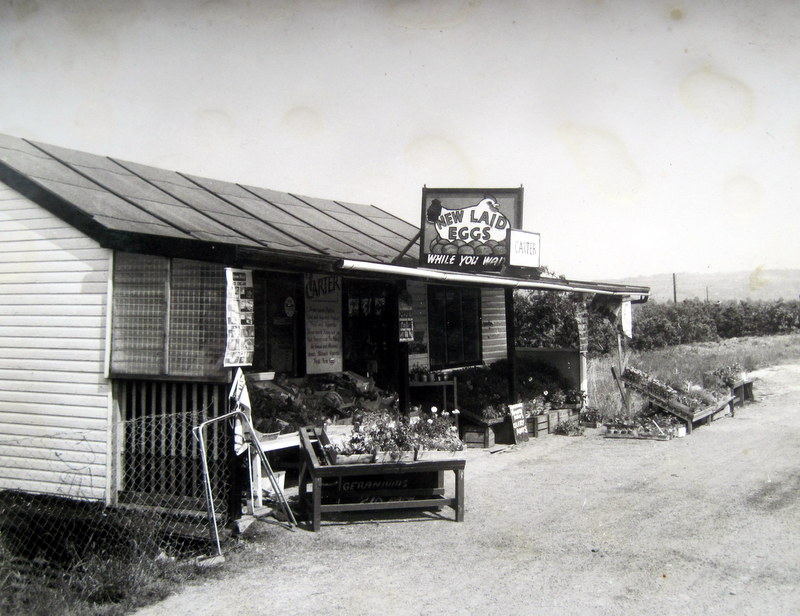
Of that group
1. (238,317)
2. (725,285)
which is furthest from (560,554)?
(725,285)

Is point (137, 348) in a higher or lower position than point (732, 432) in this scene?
higher

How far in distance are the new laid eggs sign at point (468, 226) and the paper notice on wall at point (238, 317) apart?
14.1 feet

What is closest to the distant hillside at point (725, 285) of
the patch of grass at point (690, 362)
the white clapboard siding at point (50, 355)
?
the patch of grass at point (690, 362)

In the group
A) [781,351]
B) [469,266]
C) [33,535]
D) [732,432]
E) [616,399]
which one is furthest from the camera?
[781,351]

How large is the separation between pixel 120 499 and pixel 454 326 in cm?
818

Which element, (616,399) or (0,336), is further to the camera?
(616,399)

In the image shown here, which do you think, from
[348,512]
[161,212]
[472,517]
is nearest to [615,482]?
[472,517]

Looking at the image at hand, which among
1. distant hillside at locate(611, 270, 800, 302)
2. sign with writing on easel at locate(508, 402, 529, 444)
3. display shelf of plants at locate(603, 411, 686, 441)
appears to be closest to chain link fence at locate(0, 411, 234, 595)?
sign with writing on easel at locate(508, 402, 529, 444)

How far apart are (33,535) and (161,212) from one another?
13.2 feet

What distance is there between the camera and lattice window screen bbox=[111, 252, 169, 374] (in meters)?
7.13

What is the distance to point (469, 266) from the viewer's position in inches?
425

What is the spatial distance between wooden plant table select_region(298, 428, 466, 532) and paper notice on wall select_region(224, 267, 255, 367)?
131 centimetres

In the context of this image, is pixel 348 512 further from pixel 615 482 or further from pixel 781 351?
pixel 781 351

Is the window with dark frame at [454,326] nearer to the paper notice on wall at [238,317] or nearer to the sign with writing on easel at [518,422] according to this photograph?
the sign with writing on easel at [518,422]
